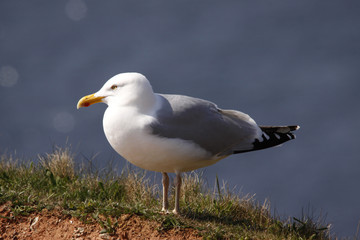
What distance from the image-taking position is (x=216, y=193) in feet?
24.4

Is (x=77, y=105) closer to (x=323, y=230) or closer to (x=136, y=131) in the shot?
(x=136, y=131)

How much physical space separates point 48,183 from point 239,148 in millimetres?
2760

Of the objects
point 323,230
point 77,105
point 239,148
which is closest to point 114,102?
point 77,105

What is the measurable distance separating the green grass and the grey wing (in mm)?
902

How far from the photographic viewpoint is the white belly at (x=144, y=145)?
5.87 metres

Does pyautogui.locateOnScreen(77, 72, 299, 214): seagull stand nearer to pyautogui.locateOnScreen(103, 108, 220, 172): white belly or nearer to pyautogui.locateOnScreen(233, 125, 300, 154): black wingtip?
pyautogui.locateOnScreen(103, 108, 220, 172): white belly

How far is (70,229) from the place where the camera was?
5883 millimetres

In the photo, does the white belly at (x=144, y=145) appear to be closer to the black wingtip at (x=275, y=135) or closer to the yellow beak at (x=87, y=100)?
the yellow beak at (x=87, y=100)

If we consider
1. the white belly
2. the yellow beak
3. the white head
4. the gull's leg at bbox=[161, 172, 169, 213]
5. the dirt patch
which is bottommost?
the dirt patch

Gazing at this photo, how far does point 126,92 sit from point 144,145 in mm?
653

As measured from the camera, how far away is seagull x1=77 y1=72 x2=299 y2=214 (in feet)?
19.4

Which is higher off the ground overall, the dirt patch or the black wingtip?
the black wingtip

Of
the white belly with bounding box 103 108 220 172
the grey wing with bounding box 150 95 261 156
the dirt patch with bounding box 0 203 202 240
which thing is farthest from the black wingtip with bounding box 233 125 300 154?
the dirt patch with bounding box 0 203 202 240

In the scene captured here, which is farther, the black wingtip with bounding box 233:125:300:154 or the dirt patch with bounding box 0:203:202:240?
the black wingtip with bounding box 233:125:300:154
